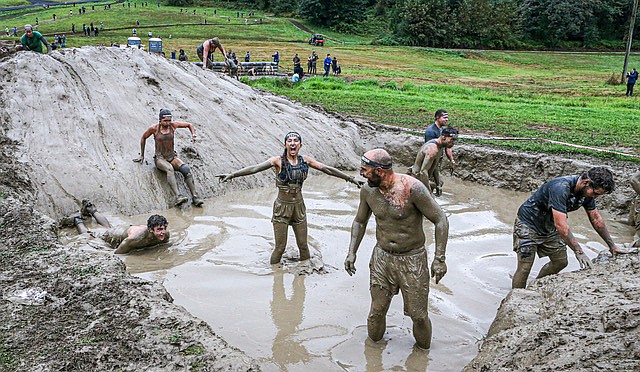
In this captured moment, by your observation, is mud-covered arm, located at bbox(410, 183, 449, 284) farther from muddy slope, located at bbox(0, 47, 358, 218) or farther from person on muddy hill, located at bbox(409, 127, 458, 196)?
muddy slope, located at bbox(0, 47, 358, 218)

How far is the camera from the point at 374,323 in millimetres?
5688

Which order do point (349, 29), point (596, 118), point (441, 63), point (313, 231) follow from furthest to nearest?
1. point (349, 29)
2. point (441, 63)
3. point (596, 118)
4. point (313, 231)

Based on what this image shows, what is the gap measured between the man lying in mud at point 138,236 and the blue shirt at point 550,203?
4.77m

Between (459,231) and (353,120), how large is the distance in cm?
729

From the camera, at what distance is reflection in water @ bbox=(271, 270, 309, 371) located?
5629 millimetres

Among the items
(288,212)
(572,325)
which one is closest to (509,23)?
(288,212)

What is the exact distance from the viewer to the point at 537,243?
6.75m

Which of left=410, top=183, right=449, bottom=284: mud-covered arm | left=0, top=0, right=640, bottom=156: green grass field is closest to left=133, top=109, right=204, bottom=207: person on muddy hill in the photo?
left=410, top=183, right=449, bottom=284: mud-covered arm

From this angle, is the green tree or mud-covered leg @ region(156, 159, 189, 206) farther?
the green tree

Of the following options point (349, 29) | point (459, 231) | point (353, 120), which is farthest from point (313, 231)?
point (349, 29)

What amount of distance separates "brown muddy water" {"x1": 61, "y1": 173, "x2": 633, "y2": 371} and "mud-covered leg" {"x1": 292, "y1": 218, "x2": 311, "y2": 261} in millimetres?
216

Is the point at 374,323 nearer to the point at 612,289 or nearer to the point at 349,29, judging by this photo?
the point at 612,289

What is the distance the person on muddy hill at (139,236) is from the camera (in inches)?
320

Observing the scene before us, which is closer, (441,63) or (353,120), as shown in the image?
(353,120)
